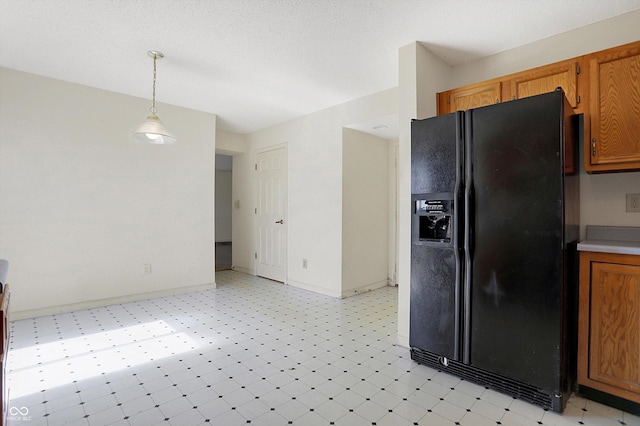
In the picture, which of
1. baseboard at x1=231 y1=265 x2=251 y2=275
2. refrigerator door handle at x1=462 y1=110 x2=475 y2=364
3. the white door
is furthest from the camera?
baseboard at x1=231 y1=265 x2=251 y2=275

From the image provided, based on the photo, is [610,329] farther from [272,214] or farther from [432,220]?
[272,214]

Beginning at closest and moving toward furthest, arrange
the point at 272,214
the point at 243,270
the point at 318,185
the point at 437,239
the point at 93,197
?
1. the point at 437,239
2. the point at 93,197
3. the point at 318,185
4. the point at 272,214
5. the point at 243,270

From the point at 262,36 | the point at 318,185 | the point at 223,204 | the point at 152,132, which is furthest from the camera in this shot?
the point at 223,204

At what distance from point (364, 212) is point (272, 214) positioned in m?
1.57

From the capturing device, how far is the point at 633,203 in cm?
211

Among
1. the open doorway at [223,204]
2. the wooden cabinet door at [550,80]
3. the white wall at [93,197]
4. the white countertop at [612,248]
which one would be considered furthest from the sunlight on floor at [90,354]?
the open doorway at [223,204]

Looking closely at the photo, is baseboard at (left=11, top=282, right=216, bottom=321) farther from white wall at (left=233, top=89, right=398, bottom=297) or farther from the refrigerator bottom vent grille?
the refrigerator bottom vent grille

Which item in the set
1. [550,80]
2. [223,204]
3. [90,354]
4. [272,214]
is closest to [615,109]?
[550,80]

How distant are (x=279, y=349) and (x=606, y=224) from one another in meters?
2.57

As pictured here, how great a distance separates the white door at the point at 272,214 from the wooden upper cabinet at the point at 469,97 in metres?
2.76

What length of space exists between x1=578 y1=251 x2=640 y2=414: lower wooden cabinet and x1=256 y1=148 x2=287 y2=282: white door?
370cm

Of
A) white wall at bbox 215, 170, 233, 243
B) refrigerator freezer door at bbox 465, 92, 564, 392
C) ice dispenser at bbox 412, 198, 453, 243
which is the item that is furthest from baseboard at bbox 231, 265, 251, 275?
refrigerator freezer door at bbox 465, 92, 564, 392

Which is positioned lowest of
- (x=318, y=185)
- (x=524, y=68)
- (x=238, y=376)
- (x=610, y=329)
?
(x=238, y=376)

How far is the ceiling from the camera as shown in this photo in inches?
85.6
